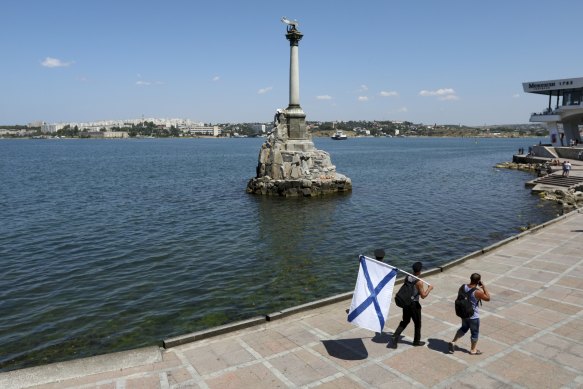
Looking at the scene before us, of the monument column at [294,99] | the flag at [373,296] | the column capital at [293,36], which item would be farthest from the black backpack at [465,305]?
the column capital at [293,36]

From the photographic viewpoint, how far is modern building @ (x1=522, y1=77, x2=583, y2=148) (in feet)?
220

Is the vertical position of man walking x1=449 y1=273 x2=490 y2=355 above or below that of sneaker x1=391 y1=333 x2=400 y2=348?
above

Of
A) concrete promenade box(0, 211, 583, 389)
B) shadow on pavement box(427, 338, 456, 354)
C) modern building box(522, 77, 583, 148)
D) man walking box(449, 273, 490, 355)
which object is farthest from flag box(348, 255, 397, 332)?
modern building box(522, 77, 583, 148)

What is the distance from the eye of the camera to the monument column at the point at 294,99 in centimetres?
4175

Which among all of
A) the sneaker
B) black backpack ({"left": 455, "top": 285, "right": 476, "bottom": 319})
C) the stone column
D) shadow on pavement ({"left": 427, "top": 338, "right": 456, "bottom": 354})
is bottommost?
shadow on pavement ({"left": 427, "top": 338, "right": 456, "bottom": 354})

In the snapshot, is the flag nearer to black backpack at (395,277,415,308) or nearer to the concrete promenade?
black backpack at (395,277,415,308)

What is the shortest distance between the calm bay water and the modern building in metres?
36.8

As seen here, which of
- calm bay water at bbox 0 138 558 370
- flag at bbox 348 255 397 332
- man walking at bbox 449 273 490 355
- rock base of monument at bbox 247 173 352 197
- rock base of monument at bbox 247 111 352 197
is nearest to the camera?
man walking at bbox 449 273 490 355

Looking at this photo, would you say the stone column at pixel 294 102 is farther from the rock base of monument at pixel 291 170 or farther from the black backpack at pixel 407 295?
the black backpack at pixel 407 295

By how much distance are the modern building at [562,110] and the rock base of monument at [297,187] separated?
Answer: 159ft

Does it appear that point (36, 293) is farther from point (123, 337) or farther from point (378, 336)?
point (378, 336)

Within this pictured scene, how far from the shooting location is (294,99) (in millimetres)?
42438

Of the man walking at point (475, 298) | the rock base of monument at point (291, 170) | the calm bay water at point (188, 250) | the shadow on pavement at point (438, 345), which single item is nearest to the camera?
the man walking at point (475, 298)

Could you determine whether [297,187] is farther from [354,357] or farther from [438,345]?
[354,357]
